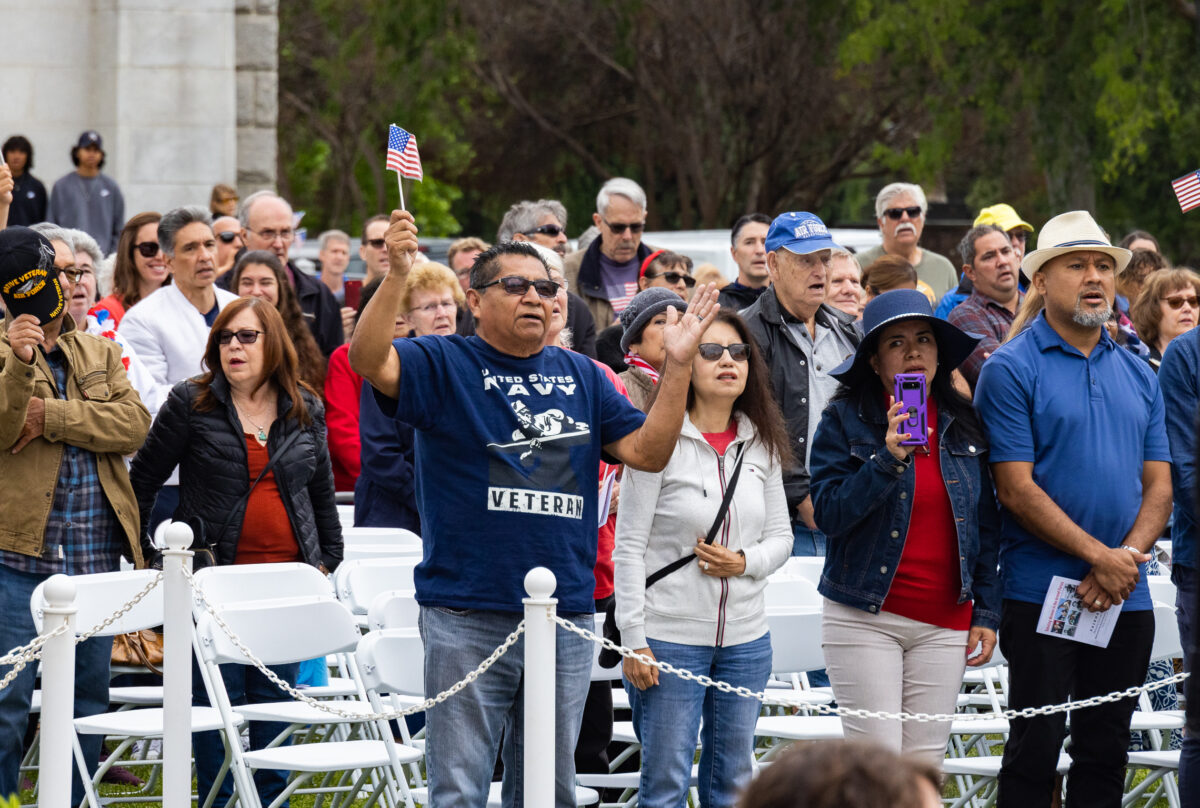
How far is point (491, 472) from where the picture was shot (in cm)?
501

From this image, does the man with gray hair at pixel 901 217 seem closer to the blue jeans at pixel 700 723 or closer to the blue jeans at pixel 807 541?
the blue jeans at pixel 807 541

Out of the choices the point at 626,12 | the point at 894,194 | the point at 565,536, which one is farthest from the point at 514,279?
the point at 626,12

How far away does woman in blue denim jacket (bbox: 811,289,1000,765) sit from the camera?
18.0 feet

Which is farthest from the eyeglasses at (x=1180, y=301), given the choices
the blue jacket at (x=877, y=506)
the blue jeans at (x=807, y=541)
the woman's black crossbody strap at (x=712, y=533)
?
the woman's black crossbody strap at (x=712, y=533)

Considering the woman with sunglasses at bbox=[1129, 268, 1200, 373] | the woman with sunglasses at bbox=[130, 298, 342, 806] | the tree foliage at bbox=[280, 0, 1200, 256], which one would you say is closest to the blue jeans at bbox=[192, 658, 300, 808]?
the woman with sunglasses at bbox=[130, 298, 342, 806]

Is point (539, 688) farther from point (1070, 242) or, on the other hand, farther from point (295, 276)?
point (295, 276)

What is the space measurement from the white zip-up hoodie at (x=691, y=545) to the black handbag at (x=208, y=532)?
1805 mm

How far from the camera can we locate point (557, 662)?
5.11 m

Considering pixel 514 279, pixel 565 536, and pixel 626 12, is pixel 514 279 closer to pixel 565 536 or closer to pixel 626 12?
pixel 565 536

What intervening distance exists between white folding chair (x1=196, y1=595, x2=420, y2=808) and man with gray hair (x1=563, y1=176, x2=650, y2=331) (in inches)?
147

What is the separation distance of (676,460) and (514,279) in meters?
0.89

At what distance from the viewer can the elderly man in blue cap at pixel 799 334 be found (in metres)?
6.86

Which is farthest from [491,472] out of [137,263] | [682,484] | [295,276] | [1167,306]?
[295,276]

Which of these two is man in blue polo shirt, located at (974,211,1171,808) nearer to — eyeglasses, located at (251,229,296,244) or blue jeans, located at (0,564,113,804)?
blue jeans, located at (0,564,113,804)
